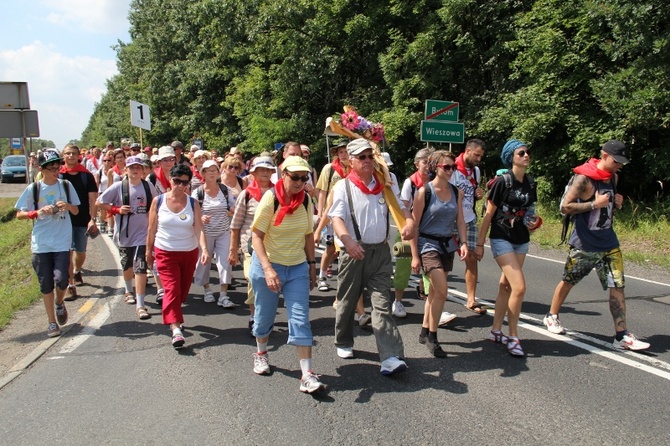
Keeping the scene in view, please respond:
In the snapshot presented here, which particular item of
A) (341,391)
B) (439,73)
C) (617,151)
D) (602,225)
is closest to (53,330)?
(341,391)

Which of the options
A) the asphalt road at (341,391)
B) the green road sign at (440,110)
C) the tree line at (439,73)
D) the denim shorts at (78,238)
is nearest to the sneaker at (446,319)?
the asphalt road at (341,391)

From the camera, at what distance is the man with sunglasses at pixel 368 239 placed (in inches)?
179

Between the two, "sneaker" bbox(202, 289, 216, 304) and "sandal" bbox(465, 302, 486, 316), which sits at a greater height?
"sandal" bbox(465, 302, 486, 316)

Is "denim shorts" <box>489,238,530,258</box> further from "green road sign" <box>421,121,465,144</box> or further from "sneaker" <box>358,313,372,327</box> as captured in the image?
"green road sign" <box>421,121,465,144</box>

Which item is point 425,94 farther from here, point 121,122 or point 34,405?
point 121,122

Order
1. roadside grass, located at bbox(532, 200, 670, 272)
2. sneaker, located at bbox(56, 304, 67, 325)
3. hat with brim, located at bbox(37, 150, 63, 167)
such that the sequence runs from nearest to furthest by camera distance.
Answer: hat with brim, located at bbox(37, 150, 63, 167) < sneaker, located at bbox(56, 304, 67, 325) < roadside grass, located at bbox(532, 200, 670, 272)

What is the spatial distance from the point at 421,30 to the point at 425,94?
8.92 ft

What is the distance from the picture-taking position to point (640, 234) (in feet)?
41.2

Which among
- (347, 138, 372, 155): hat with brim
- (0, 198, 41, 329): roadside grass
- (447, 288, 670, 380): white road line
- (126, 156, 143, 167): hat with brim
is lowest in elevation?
(0, 198, 41, 329): roadside grass

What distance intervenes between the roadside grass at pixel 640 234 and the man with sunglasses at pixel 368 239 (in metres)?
7.73

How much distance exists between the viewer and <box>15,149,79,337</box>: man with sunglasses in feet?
19.5

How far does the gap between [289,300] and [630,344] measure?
3234mm

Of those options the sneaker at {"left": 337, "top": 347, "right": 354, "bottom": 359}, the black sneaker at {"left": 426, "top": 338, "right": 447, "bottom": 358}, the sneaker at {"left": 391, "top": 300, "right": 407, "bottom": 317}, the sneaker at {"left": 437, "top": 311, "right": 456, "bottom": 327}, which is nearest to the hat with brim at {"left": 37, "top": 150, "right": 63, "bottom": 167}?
the sneaker at {"left": 337, "top": 347, "right": 354, "bottom": 359}

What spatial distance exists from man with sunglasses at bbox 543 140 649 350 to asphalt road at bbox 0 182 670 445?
407mm
